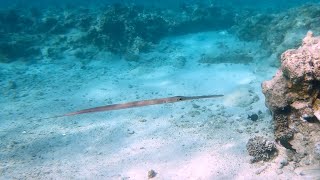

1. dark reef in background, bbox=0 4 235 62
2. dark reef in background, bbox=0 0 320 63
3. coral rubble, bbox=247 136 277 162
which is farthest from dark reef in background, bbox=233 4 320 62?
coral rubble, bbox=247 136 277 162

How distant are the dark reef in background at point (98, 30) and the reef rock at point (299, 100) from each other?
9956mm

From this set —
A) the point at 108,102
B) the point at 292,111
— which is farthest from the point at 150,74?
the point at 292,111

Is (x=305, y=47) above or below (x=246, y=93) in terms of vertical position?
above

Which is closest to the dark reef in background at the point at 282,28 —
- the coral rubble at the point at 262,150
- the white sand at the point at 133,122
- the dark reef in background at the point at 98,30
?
the white sand at the point at 133,122

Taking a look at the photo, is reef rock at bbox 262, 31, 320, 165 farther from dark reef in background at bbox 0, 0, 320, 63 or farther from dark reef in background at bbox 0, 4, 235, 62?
dark reef in background at bbox 0, 4, 235, 62

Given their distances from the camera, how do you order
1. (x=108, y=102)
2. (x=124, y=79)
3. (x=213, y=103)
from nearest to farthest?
(x=213, y=103) → (x=108, y=102) → (x=124, y=79)

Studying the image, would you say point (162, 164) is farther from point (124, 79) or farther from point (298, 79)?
point (124, 79)

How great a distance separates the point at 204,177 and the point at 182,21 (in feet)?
50.0

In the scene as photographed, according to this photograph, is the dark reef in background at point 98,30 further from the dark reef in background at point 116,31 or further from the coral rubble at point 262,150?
the coral rubble at point 262,150

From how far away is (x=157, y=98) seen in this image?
31.4 ft

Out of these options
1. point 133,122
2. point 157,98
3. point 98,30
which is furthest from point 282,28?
point 98,30

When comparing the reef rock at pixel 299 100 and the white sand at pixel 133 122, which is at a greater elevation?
the reef rock at pixel 299 100

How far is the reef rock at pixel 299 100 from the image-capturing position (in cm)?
498

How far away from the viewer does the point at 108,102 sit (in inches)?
404
